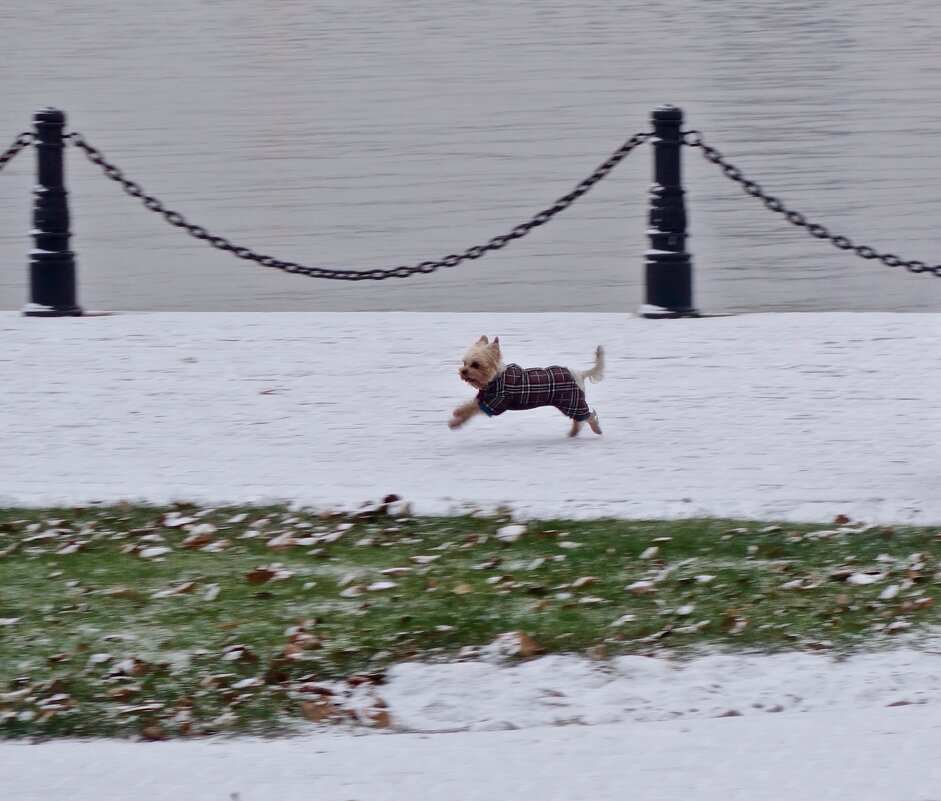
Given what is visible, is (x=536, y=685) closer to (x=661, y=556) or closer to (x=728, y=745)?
(x=728, y=745)

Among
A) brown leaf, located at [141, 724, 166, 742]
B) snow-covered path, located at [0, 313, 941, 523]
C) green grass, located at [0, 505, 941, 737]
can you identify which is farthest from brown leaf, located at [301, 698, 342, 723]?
snow-covered path, located at [0, 313, 941, 523]

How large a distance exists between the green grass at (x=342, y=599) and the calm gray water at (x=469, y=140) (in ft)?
21.8

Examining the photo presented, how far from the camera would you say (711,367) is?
30.0 ft

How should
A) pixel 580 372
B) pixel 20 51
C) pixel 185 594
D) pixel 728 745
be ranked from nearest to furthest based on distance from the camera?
pixel 728 745 → pixel 185 594 → pixel 580 372 → pixel 20 51

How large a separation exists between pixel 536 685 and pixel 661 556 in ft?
A: 4.60

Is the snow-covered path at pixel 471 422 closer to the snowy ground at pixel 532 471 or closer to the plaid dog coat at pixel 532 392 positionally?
the snowy ground at pixel 532 471

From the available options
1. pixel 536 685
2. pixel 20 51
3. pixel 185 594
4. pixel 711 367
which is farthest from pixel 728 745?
pixel 20 51

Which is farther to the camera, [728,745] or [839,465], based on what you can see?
[839,465]

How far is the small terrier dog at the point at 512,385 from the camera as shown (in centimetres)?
746

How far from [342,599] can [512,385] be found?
93.3 inches

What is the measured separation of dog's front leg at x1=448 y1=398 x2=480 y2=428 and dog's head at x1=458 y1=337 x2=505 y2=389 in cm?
18

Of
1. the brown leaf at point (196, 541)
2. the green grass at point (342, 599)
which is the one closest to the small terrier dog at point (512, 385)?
the green grass at point (342, 599)

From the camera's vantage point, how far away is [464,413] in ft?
25.3

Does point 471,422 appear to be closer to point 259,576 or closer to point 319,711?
point 259,576
